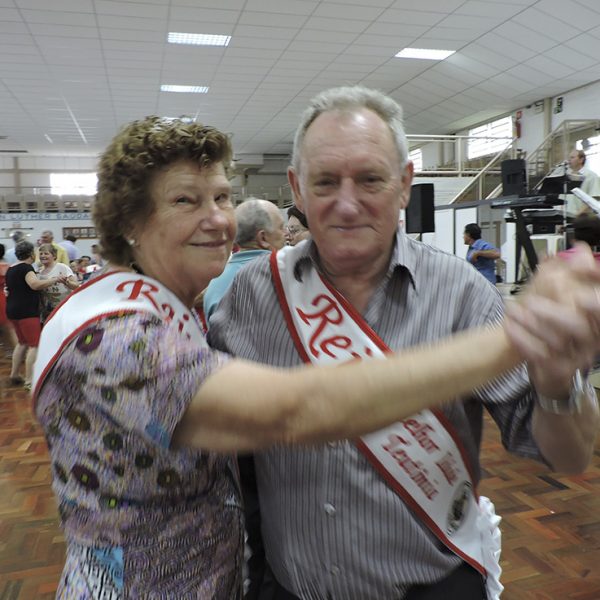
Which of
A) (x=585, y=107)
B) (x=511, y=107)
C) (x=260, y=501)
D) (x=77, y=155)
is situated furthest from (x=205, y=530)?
(x=77, y=155)

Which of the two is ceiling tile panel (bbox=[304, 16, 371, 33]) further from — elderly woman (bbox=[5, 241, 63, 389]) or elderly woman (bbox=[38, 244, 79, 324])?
elderly woman (bbox=[5, 241, 63, 389])

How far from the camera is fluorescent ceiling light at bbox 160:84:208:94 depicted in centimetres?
1059

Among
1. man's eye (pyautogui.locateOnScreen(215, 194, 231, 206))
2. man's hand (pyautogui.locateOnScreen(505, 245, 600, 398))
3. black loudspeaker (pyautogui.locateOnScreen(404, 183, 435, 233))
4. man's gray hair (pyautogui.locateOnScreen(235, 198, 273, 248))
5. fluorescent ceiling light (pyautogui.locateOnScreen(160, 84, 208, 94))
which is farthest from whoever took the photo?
fluorescent ceiling light (pyautogui.locateOnScreen(160, 84, 208, 94))

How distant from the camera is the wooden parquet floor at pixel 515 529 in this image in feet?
7.53

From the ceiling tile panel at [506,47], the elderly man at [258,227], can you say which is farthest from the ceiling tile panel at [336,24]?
the elderly man at [258,227]

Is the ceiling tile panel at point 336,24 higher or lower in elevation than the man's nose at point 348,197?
higher

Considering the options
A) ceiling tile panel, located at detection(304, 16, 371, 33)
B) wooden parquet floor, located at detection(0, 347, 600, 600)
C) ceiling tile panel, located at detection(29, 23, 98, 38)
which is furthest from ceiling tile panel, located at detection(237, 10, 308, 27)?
wooden parquet floor, located at detection(0, 347, 600, 600)

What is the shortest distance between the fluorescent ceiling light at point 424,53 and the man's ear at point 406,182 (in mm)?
8902

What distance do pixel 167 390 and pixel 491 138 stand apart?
14016 millimetres

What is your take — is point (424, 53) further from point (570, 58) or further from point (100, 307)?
point (100, 307)

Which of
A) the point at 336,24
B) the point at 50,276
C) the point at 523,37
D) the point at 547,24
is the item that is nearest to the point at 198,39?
the point at 336,24

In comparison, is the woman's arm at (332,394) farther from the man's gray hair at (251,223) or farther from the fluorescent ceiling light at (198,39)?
the fluorescent ceiling light at (198,39)

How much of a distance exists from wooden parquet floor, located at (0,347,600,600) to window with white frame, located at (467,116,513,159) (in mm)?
11421

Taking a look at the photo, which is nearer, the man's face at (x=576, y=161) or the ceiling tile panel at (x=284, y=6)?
the ceiling tile panel at (x=284, y=6)
